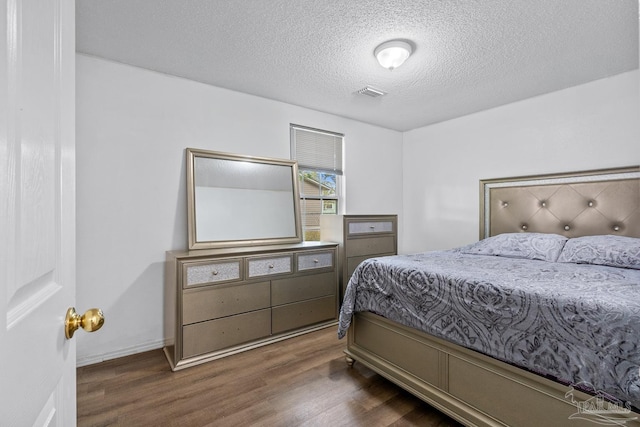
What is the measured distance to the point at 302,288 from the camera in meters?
2.91

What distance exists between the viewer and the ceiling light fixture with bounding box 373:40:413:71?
215 cm

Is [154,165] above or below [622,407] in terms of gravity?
above

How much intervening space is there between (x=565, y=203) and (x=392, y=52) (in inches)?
85.9

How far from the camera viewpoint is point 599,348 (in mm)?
1168

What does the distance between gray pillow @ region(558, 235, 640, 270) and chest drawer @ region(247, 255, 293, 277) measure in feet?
7.25

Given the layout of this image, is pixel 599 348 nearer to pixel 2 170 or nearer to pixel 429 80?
pixel 2 170

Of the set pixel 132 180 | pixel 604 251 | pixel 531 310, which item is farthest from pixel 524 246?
pixel 132 180

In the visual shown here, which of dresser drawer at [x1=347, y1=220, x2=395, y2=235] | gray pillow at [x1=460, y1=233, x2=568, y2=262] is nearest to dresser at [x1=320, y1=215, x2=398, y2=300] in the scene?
dresser drawer at [x1=347, y1=220, x2=395, y2=235]

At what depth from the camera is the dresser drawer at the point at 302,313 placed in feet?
9.00

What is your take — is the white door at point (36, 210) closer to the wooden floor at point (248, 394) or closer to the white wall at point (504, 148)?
the wooden floor at point (248, 394)

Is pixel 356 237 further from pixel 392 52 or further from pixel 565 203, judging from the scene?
pixel 565 203

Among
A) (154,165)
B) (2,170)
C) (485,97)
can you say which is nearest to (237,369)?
(154,165)

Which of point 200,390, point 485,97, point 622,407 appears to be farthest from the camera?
point 485,97

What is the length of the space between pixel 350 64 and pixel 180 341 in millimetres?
2541
